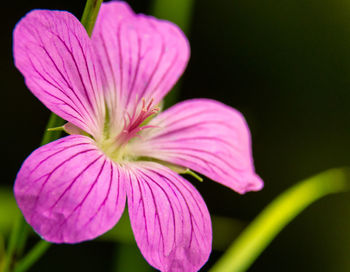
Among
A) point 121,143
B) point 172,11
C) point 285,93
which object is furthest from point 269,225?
point 285,93

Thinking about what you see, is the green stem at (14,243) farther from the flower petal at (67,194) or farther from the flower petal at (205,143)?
the flower petal at (205,143)

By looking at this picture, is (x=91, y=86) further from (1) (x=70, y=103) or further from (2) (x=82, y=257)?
(2) (x=82, y=257)

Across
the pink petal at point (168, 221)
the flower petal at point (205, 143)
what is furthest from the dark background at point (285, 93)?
the pink petal at point (168, 221)

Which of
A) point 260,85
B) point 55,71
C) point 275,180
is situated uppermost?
point 55,71

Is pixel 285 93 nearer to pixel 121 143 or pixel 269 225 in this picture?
pixel 269 225

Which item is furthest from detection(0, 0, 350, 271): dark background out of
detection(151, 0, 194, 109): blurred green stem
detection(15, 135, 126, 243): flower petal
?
detection(15, 135, 126, 243): flower petal

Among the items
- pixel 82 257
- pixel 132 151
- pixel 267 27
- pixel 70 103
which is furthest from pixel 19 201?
pixel 267 27

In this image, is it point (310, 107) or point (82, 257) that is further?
point (310, 107)
